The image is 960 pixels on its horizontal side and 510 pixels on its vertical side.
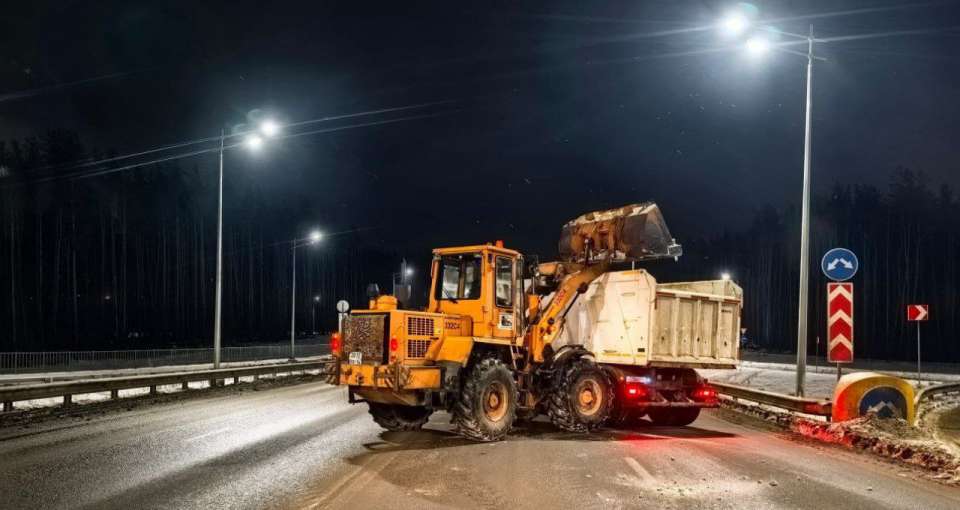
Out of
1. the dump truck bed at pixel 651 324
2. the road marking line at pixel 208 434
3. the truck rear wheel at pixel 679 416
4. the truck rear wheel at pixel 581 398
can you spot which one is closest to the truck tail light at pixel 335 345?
the road marking line at pixel 208 434

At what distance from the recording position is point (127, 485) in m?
8.11

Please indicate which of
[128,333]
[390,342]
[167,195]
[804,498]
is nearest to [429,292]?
[390,342]

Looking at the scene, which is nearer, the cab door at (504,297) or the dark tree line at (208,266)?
the cab door at (504,297)

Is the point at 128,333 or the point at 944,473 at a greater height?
the point at 944,473

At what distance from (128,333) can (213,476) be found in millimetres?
58314

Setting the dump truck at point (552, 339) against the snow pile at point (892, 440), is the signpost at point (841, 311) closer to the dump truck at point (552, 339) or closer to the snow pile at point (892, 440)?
the snow pile at point (892, 440)

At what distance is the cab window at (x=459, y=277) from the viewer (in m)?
12.9

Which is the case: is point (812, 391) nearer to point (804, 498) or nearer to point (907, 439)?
point (907, 439)

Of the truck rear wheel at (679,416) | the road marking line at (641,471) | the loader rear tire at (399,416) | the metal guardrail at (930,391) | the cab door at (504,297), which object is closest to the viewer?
the road marking line at (641,471)

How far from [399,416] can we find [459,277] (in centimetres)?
267

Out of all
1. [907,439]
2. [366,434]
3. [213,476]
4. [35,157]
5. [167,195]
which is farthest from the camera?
[167,195]

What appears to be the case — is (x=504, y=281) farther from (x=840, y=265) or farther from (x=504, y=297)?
(x=840, y=265)

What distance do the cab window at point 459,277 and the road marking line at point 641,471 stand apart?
4.04m

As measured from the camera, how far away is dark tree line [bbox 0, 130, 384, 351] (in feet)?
173
